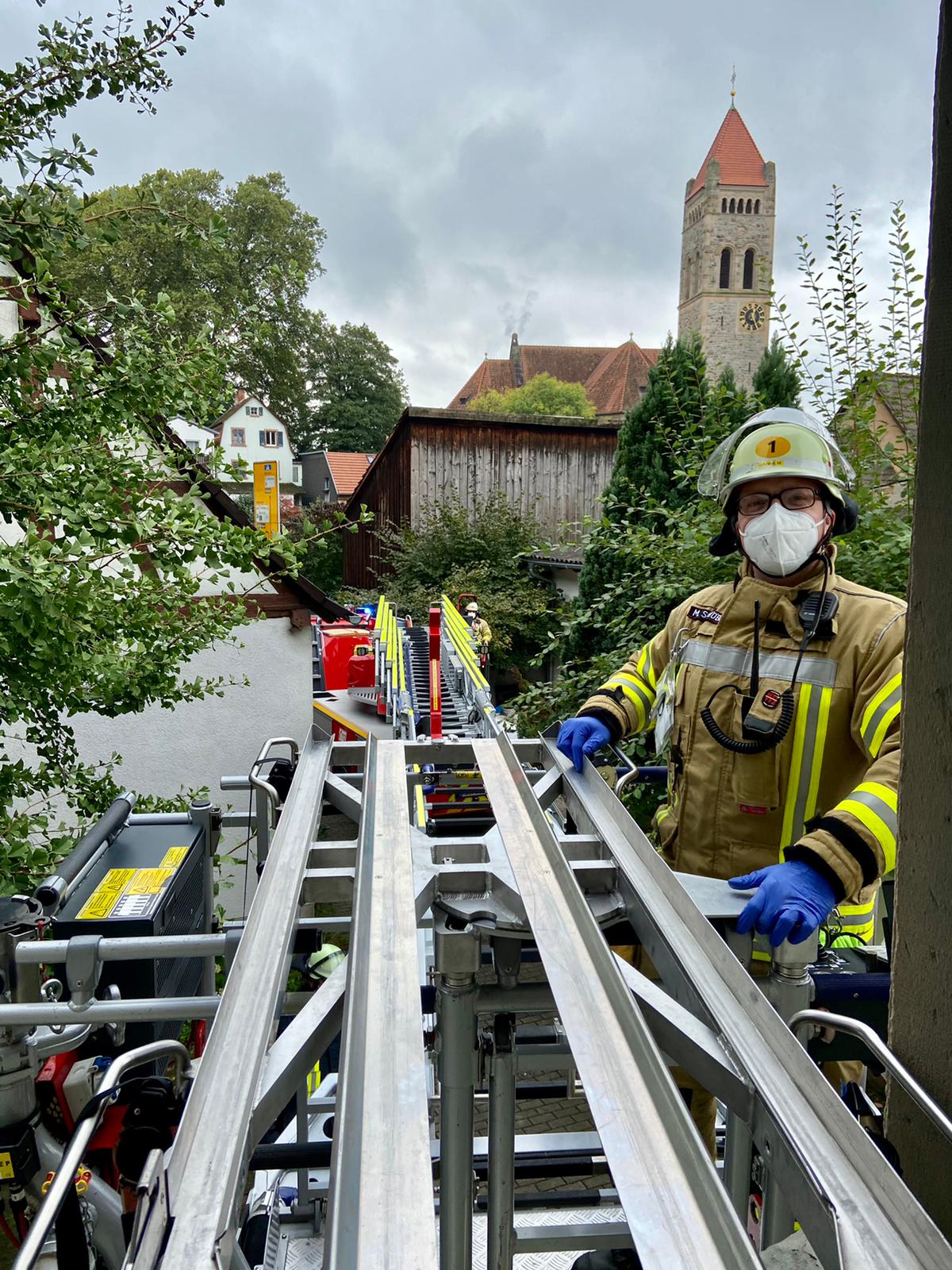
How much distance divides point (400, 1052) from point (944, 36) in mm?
1502

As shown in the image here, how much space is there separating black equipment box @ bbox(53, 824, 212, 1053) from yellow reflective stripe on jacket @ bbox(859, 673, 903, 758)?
1.87m

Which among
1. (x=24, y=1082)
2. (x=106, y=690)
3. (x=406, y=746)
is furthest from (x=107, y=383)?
(x=24, y=1082)

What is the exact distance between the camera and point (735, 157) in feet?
174

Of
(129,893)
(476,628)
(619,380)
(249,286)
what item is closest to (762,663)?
(129,893)

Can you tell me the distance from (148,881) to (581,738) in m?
1.32

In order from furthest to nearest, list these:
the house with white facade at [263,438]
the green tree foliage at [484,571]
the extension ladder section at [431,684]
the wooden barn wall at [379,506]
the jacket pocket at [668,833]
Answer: the house with white facade at [263,438] < the wooden barn wall at [379,506] < the green tree foliage at [484,571] < the extension ladder section at [431,684] < the jacket pocket at [668,833]

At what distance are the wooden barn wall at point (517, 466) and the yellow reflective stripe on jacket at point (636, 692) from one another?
14.8 m

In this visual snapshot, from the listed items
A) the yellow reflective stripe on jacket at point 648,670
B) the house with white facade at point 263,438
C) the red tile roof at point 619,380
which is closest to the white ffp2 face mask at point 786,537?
the yellow reflective stripe on jacket at point 648,670

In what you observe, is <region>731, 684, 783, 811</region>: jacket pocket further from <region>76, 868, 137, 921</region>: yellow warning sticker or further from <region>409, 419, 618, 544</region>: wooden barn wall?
<region>409, 419, 618, 544</region>: wooden barn wall

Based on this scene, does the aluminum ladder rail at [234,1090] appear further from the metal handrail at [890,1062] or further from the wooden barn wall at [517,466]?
the wooden barn wall at [517,466]

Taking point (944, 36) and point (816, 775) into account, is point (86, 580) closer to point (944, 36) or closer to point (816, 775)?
point (816, 775)

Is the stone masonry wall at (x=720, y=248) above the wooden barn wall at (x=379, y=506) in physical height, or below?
above

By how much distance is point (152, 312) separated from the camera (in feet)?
11.7

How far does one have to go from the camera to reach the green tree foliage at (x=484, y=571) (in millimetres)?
15344
